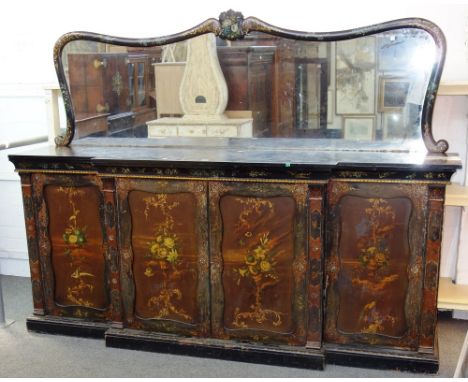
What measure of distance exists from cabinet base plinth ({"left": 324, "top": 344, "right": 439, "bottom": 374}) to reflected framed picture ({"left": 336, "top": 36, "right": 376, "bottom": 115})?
3.78ft

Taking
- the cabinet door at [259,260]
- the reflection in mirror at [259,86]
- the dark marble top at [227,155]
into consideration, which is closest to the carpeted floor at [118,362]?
the cabinet door at [259,260]

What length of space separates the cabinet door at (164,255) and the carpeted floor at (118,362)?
17cm

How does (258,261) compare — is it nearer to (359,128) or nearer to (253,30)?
(359,128)

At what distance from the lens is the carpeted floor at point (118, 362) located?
288 centimetres

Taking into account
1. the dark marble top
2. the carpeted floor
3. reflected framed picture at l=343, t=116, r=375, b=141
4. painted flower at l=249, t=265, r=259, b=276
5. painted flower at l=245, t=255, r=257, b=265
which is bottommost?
the carpeted floor

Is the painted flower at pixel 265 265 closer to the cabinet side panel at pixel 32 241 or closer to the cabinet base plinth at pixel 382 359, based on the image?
the cabinet base plinth at pixel 382 359

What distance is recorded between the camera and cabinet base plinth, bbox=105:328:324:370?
2891mm

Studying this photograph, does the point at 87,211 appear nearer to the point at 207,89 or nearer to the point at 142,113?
the point at 142,113

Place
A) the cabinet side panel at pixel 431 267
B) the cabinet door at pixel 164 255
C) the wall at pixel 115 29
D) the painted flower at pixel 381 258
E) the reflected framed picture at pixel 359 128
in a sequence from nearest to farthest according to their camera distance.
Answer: the cabinet side panel at pixel 431 267 < the painted flower at pixel 381 258 < the cabinet door at pixel 164 255 < the reflected framed picture at pixel 359 128 < the wall at pixel 115 29

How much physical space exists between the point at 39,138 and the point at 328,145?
67.7 inches

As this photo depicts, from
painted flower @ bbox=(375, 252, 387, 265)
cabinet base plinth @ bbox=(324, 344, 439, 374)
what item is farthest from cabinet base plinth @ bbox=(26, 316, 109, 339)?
painted flower @ bbox=(375, 252, 387, 265)

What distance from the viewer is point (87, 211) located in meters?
3.12

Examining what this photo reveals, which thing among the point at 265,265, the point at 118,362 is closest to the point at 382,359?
the point at 265,265

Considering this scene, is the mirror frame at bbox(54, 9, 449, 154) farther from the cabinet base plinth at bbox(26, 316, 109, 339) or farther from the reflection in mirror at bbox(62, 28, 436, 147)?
the cabinet base plinth at bbox(26, 316, 109, 339)
